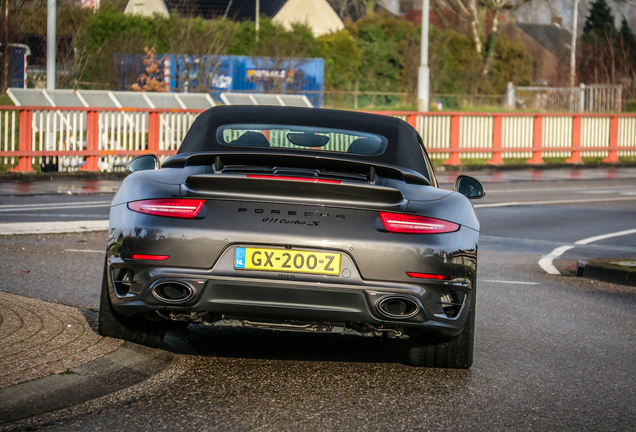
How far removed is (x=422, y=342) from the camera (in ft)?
18.5

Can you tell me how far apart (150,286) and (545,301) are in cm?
424

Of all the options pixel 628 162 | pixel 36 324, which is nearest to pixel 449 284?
pixel 36 324

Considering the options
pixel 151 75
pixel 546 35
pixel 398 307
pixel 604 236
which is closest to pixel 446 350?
pixel 398 307

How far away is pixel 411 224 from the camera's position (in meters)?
5.03

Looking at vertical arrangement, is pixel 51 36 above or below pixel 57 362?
above

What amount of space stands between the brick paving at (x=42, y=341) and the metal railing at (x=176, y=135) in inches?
587

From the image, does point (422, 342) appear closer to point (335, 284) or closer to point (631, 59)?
point (335, 284)

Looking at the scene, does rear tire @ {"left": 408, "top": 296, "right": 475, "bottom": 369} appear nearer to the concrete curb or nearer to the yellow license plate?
the yellow license plate

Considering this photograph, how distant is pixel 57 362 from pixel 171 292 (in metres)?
0.67

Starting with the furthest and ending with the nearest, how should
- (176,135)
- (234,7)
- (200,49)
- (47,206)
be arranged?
(234,7)
(200,49)
(176,135)
(47,206)

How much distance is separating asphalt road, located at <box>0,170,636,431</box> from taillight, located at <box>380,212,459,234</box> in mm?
810

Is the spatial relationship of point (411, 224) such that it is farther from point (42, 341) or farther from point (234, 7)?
point (234, 7)

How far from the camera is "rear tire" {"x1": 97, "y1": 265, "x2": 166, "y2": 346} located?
5.56 metres

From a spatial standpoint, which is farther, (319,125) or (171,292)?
(319,125)
